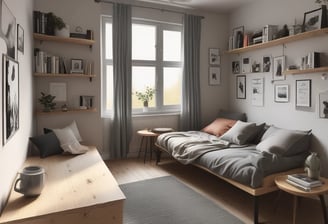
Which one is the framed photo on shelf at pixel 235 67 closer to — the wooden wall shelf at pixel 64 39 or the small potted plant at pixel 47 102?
the wooden wall shelf at pixel 64 39

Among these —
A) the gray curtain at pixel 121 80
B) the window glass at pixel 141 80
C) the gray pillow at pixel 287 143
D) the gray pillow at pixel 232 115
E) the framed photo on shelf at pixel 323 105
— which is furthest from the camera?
the window glass at pixel 141 80

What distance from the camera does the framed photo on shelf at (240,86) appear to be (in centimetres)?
439

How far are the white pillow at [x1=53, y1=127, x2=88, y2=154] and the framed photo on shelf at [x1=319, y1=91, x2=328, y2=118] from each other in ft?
9.44

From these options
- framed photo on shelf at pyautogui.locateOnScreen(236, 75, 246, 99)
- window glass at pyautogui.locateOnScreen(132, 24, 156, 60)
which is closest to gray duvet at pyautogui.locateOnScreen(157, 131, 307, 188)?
framed photo on shelf at pyautogui.locateOnScreen(236, 75, 246, 99)

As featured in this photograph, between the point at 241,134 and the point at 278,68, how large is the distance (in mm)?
1114

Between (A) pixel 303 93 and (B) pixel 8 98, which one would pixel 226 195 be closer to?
(A) pixel 303 93

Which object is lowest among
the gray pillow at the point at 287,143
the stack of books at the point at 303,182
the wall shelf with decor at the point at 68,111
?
the stack of books at the point at 303,182

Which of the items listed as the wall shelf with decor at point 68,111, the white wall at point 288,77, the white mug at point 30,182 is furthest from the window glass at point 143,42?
the white mug at point 30,182

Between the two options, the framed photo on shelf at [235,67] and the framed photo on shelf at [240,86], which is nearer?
the framed photo on shelf at [240,86]

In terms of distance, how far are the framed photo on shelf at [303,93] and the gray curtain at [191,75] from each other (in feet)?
5.66

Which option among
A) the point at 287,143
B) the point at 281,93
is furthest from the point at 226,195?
the point at 281,93

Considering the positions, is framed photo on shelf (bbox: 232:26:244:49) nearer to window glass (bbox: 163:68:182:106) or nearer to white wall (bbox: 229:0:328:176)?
white wall (bbox: 229:0:328:176)

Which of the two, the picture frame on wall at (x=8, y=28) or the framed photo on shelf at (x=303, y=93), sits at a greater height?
the picture frame on wall at (x=8, y=28)

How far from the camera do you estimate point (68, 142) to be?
10.2 ft
